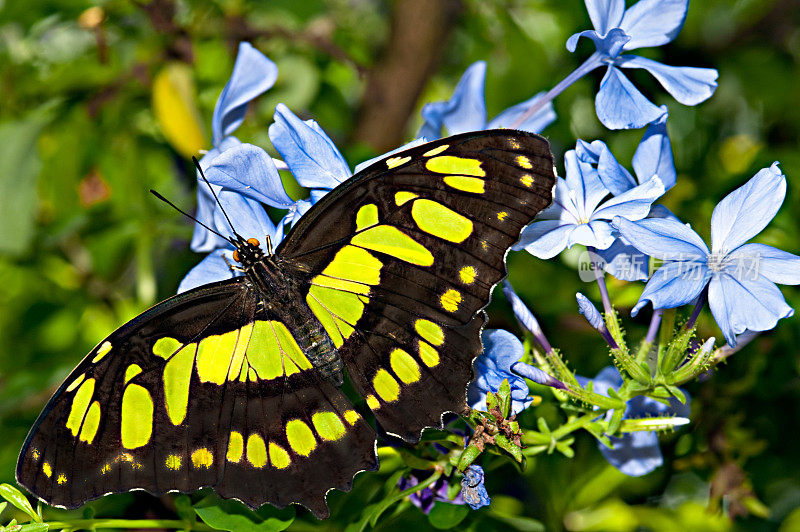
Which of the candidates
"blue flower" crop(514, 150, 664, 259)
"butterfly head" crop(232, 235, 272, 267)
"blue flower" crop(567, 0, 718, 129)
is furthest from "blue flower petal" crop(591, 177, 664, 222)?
"butterfly head" crop(232, 235, 272, 267)

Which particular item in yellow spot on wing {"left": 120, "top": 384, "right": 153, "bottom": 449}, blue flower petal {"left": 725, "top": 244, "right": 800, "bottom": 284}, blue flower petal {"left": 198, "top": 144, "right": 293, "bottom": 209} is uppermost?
blue flower petal {"left": 198, "top": 144, "right": 293, "bottom": 209}

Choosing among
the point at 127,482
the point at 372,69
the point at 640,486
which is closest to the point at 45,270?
the point at 372,69

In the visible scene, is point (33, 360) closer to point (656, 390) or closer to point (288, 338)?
point (288, 338)

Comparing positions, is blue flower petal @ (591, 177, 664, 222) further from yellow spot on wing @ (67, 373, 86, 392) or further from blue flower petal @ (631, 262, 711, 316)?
yellow spot on wing @ (67, 373, 86, 392)

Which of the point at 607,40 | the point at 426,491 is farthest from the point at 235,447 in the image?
the point at 607,40

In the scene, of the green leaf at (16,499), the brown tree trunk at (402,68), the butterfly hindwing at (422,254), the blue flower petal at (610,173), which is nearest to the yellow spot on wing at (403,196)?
the butterfly hindwing at (422,254)

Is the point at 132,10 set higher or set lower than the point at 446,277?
higher

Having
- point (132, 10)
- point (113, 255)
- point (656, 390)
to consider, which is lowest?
point (656, 390)
